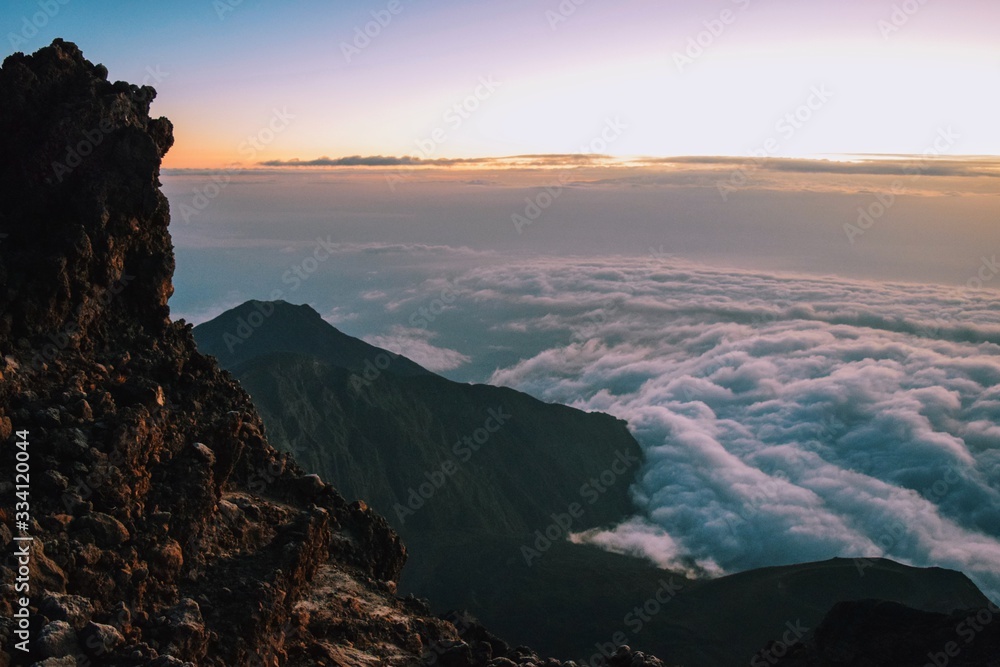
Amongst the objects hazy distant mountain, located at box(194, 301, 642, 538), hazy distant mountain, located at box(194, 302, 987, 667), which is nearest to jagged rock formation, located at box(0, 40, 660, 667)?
hazy distant mountain, located at box(194, 302, 987, 667)

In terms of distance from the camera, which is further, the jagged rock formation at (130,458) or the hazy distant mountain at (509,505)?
the hazy distant mountain at (509,505)

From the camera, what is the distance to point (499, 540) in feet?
283

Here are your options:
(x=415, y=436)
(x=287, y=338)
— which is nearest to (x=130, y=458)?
(x=415, y=436)

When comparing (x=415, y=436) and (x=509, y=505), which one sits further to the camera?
(x=415, y=436)

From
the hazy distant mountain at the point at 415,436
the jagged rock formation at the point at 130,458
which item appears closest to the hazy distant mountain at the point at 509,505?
the hazy distant mountain at the point at 415,436

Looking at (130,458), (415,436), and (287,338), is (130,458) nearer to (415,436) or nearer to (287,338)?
(415,436)

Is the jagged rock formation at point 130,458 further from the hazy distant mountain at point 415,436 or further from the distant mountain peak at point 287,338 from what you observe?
the distant mountain peak at point 287,338

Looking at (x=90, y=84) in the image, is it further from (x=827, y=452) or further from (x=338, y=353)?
(x=827, y=452)

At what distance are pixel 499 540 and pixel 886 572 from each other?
38.5m

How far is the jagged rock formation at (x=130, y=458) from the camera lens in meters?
15.6

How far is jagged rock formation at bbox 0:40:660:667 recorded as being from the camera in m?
15.6

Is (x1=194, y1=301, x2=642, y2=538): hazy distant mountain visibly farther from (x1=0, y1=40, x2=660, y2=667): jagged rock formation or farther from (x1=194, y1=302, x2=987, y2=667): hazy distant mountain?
(x1=0, y1=40, x2=660, y2=667): jagged rock formation

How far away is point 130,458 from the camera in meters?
17.7

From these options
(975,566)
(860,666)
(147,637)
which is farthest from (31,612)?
(975,566)
